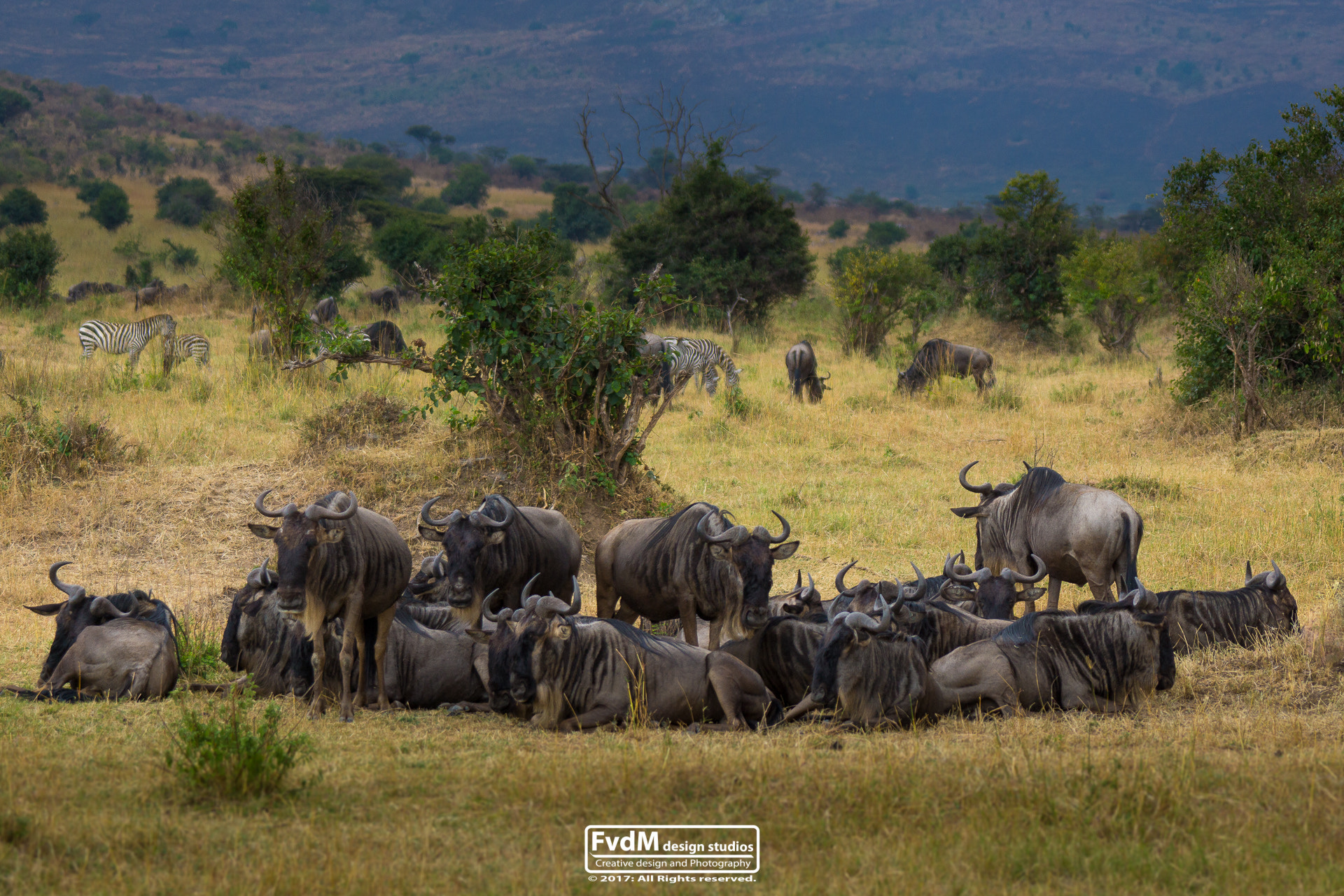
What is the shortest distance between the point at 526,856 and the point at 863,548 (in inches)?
250

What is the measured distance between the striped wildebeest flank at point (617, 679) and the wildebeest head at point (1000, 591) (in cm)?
205

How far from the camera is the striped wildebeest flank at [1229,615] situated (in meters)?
7.36

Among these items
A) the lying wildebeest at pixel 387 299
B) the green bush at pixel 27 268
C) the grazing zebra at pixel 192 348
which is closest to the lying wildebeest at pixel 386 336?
the grazing zebra at pixel 192 348

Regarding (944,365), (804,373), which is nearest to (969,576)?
(804,373)

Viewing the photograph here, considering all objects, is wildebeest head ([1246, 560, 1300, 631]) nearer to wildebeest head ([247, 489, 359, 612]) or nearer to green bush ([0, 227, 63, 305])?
wildebeest head ([247, 489, 359, 612])

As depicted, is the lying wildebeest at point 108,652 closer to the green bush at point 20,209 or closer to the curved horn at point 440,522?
the curved horn at point 440,522

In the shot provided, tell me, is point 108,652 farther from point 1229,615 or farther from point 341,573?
point 1229,615

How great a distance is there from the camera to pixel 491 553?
7176 mm

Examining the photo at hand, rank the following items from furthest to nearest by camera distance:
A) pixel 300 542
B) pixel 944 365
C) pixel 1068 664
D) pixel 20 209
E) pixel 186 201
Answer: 1. pixel 186 201
2. pixel 20 209
3. pixel 944 365
4. pixel 1068 664
5. pixel 300 542

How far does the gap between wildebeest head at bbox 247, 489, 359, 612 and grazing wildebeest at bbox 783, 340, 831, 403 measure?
12663 millimetres

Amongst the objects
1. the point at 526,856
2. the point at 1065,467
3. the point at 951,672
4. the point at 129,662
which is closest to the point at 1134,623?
the point at 951,672

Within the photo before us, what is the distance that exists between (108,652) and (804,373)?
42.9 feet

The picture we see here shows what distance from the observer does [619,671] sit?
616 cm

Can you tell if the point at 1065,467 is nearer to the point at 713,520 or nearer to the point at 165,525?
the point at 713,520
